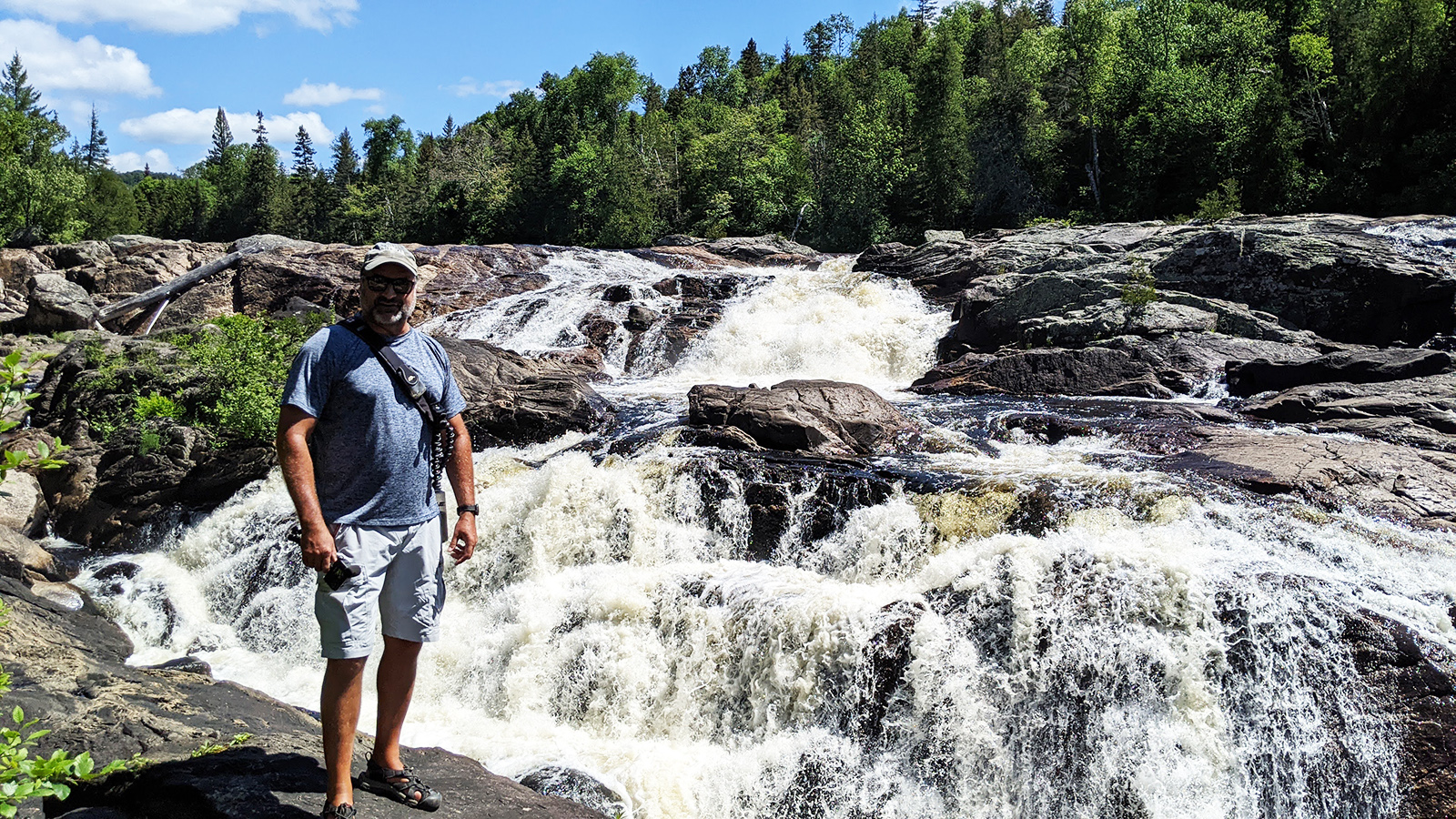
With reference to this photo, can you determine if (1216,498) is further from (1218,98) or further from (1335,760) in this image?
(1218,98)

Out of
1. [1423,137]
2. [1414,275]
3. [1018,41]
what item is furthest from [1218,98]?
[1018,41]

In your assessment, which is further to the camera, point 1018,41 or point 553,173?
point 1018,41

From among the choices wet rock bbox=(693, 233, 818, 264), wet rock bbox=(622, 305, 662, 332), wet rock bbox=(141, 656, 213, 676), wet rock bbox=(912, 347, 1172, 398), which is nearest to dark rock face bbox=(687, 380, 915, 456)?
wet rock bbox=(912, 347, 1172, 398)

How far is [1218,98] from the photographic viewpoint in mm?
27328

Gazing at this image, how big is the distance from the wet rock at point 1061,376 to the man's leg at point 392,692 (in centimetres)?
1088

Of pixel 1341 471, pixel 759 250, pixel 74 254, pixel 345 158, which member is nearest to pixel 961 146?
Answer: pixel 759 250

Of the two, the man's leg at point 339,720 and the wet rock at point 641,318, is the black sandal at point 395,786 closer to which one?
the man's leg at point 339,720

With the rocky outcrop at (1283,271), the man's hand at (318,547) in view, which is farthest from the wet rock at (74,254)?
the man's hand at (318,547)

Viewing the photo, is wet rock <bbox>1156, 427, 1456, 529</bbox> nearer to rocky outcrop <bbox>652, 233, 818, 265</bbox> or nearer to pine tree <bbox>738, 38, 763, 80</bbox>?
rocky outcrop <bbox>652, 233, 818, 265</bbox>

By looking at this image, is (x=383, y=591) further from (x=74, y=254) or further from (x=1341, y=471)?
(x=74, y=254)

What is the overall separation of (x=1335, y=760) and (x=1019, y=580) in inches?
80.1

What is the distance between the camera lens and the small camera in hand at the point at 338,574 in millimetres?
3012

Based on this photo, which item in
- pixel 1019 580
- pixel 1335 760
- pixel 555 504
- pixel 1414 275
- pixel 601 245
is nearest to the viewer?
pixel 1335 760

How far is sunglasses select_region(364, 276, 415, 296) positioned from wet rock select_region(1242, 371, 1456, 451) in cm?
953
